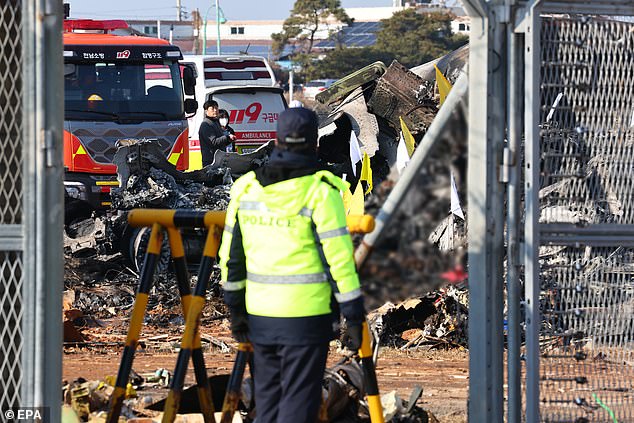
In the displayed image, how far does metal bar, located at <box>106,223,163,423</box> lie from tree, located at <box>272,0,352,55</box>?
2343 inches

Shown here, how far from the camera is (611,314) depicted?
218 inches

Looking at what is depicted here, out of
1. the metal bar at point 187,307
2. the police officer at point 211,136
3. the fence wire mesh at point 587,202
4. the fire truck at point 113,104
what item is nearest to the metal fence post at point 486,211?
the fence wire mesh at point 587,202

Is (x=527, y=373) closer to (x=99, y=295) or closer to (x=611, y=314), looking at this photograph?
(x=611, y=314)

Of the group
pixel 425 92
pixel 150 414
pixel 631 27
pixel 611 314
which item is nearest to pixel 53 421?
pixel 150 414

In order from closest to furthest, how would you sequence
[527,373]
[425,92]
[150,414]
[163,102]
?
[527,373] → [150,414] → [425,92] → [163,102]

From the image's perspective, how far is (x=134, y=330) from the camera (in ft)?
18.3

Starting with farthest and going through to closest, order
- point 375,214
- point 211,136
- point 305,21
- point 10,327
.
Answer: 1. point 305,21
2. point 211,136
3. point 375,214
4. point 10,327

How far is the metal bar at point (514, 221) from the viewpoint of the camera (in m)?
5.36

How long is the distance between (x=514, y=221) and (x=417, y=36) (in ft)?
184

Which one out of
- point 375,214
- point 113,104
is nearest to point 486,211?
point 375,214

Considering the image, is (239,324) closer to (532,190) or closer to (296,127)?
(296,127)

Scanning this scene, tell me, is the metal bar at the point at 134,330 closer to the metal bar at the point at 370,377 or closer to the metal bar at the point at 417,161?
the metal bar at the point at 417,161

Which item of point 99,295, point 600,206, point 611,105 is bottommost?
point 99,295

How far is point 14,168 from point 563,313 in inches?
108
